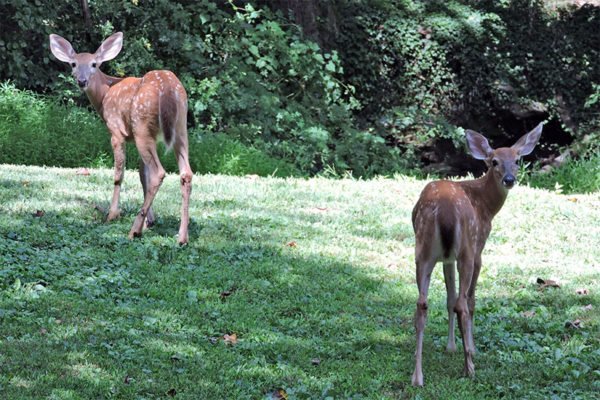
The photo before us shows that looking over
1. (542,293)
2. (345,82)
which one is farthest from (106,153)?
(542,293)

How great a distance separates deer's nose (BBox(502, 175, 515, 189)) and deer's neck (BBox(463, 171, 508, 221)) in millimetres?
179

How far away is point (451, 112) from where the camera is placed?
1866cm

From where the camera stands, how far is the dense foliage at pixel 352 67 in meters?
15.3

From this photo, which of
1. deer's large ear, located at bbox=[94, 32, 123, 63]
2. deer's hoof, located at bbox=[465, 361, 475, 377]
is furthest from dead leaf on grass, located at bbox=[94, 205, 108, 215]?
deer's hoof, located at bbox=[465, 361, 475, 377]

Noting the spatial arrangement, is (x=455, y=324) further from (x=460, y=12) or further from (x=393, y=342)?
(x=460, y=12)

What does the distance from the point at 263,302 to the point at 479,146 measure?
7.21 ft

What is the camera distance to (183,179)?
806cm

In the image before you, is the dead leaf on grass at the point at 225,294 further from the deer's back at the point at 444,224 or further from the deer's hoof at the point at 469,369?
the deer's hoof at the point at 469,369

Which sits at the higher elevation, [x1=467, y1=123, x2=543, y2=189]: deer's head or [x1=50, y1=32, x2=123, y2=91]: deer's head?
[x1=50, y1=32, x2=123, y2=91]: deer's head

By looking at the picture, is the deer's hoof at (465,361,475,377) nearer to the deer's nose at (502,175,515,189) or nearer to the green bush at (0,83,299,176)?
the deer's nose at (502,175,515,189)

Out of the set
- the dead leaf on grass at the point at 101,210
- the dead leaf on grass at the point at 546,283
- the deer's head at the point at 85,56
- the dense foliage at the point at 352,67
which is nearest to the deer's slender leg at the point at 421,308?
the dead leaf on grass at the point at 546,283

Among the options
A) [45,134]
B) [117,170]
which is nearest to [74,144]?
[45,134]

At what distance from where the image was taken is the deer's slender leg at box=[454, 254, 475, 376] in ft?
17.2

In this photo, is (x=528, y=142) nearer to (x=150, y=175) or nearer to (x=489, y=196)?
(x=489, y=196)
